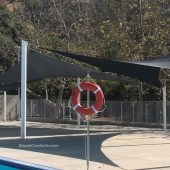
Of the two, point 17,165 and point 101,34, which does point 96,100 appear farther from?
point 101,34

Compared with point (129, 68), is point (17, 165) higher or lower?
lower

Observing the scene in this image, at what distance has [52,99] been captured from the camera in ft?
146

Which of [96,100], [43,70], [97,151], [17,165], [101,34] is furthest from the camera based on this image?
[101,34]

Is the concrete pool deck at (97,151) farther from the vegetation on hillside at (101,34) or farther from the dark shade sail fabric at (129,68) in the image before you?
the vegetation on hillside at (101,34)

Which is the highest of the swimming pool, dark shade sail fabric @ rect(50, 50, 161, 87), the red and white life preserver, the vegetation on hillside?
the vegetation on hillside

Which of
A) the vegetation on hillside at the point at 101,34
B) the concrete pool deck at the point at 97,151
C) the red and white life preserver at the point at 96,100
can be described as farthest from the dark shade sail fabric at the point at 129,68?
the vegetation on hillside at the point at 101,34

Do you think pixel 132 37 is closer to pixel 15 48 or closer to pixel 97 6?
pixel 15 48

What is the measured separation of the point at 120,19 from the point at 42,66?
45.5 feet

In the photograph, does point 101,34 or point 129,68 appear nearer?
point 129,68

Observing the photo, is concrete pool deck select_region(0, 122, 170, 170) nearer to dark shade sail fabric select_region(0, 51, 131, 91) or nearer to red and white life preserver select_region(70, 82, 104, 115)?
red and white life preserver select_region(70, 82, 104, 115)

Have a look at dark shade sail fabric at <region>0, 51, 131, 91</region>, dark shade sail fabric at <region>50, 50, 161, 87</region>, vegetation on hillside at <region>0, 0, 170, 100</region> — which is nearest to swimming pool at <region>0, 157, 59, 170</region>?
dark shade sail fabric at <region>50, 50, 161, 87</region>

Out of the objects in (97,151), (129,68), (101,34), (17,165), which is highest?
(101,34)

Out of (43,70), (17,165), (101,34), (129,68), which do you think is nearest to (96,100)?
(129,68)

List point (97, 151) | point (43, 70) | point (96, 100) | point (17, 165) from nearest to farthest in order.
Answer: point (17, 165) → point (96, 100) → point (97, 151) → point (43, 70)
